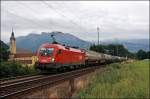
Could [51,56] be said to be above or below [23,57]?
above

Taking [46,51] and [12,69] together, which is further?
[46,51]

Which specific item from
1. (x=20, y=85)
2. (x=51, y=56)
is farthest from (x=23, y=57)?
(x=20, y=85)

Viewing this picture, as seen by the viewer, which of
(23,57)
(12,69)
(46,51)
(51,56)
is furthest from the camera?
(23,57)

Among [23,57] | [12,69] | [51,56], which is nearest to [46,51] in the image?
[51,56]

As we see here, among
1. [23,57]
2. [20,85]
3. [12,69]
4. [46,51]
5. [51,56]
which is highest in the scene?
[46,51]

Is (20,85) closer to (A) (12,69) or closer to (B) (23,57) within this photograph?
(A) (12,69)

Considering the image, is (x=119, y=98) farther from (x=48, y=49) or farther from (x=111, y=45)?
(x=111, y=45)

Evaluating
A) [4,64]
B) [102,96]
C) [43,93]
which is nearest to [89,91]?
[102,96]

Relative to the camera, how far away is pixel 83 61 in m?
43.2

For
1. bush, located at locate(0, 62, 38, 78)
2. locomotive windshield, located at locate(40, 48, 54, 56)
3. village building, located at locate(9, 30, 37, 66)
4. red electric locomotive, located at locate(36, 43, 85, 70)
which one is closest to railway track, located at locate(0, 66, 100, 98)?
bush, located at locate(0, 62, 38, 78)

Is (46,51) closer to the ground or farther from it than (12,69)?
farther from it

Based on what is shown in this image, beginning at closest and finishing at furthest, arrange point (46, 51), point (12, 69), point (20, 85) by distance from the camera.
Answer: point (20, 85) < point (12, 69) < point (46, 51)

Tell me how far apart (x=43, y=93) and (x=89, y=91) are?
29.5 ft

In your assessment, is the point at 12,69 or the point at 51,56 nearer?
the point at 12,69
